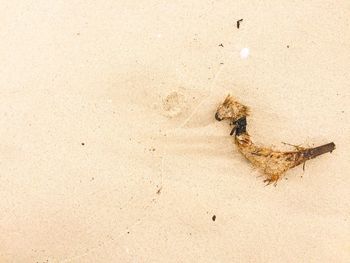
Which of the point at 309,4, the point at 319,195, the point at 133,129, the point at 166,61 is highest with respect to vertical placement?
the point at 309,4

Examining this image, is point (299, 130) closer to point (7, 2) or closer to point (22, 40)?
point (22, 40)

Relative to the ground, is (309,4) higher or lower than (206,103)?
higher


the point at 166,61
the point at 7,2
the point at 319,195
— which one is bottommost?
the point at 319,195

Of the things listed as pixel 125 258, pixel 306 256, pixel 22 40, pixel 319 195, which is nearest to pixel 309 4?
pixel 319 195

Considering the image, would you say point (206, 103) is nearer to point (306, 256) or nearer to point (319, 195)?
point (319, 195)

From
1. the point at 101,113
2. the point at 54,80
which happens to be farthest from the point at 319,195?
the point at 54,80

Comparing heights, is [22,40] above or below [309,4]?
below
